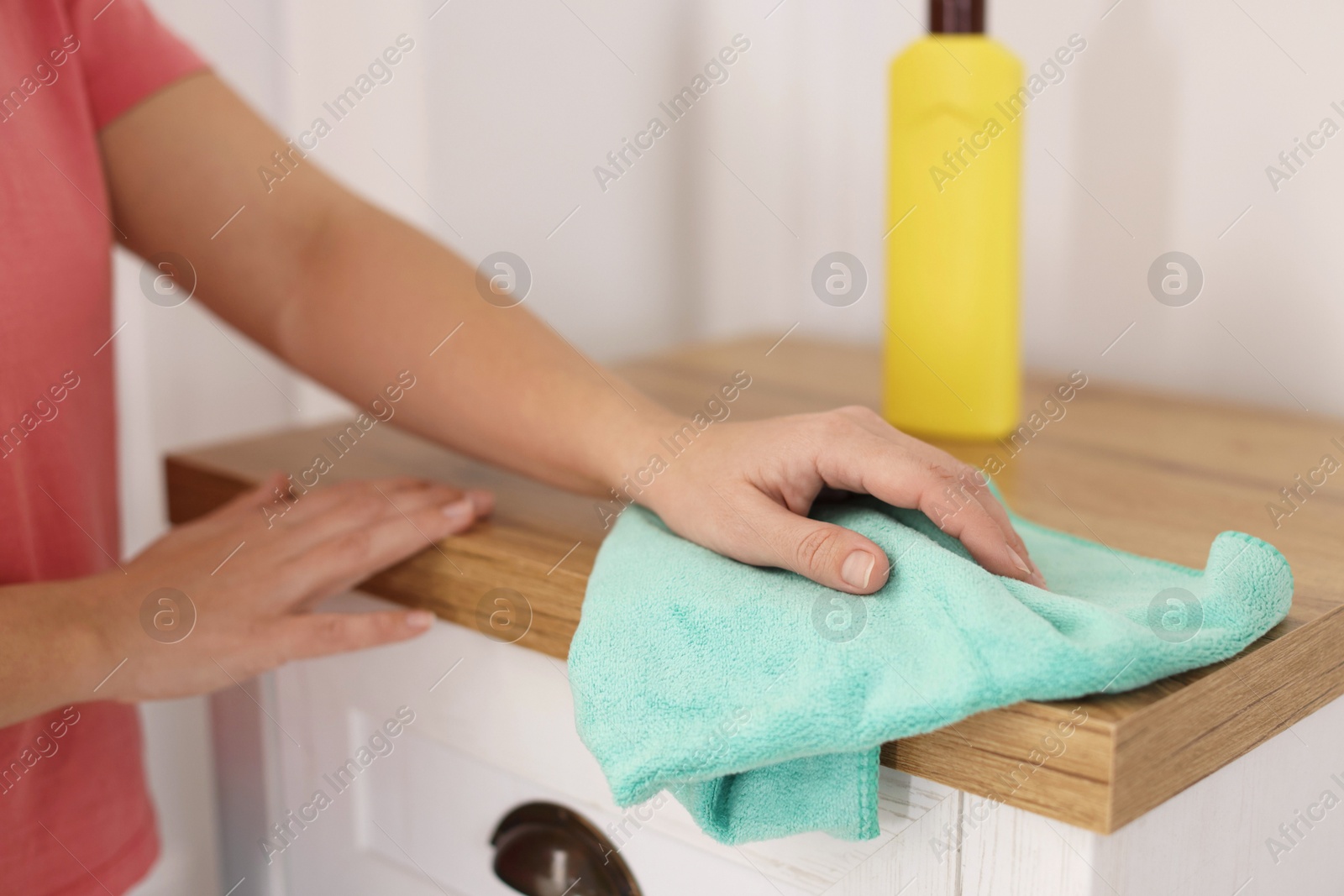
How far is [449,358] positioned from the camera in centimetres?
68

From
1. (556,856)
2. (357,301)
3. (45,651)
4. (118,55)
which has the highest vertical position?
(118,55)

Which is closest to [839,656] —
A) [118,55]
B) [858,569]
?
[858,569]

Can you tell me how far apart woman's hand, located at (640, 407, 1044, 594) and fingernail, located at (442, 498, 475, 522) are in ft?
0.41

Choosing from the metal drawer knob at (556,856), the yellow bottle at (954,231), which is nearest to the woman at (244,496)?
the metal drawer knob at (556,856)

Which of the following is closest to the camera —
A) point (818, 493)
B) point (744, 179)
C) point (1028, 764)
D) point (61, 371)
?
point (1028, 764)

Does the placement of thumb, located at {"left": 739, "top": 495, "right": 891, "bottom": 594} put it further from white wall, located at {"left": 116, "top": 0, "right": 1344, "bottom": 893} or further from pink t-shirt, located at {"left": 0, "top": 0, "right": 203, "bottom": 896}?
white wall, located at {"left": 116, "top": 0, "right": 1344, "bottom": 893}

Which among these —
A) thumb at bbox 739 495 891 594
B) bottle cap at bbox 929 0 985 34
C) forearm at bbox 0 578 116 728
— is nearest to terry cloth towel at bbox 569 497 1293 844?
thumb at bbox 739 495 891 594

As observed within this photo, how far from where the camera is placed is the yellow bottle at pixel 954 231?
0.74m

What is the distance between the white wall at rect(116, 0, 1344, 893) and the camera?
83 centimetres

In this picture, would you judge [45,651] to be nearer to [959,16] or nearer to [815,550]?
[815,550]

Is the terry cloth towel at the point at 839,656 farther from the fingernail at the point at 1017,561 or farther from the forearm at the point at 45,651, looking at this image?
the forearm at the point at 45,651

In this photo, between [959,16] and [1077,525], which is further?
[959,16]

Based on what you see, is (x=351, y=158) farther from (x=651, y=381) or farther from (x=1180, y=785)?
(x=1180, y=785)

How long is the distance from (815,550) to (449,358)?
0.94 feet
